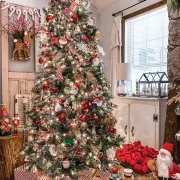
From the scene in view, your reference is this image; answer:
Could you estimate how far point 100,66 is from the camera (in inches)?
111

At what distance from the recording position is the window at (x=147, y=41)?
340cm

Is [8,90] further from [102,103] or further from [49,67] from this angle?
[102,103]

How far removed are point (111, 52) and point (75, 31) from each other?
157 cm

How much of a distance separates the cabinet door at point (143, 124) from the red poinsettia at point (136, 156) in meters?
0.19

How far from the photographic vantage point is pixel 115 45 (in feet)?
13.2

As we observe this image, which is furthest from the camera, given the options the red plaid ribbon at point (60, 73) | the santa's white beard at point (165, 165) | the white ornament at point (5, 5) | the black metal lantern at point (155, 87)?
the white ornament at point (5, 5)

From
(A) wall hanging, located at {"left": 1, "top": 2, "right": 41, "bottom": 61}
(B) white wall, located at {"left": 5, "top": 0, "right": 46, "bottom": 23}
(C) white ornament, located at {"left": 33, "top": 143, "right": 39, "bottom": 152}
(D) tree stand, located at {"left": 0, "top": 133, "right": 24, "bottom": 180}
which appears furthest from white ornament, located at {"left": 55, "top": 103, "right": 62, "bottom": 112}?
(B) white wall, located at {"left": 5, "top": 0, "right": 46, "bottom": 23}

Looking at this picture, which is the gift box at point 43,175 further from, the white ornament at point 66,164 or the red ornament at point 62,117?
the red ornament at point 62,117

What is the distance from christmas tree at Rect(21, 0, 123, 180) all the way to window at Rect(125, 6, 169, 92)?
1.14 meters

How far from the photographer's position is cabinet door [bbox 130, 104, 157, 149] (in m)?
2.95

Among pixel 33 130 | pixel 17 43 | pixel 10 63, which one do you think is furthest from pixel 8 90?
pixel 33 130

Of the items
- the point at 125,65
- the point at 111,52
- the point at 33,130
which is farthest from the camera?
the point at 111,52

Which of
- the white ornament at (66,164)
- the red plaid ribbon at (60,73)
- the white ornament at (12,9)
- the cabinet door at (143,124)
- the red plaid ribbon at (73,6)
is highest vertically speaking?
the white ornament at (12,9)

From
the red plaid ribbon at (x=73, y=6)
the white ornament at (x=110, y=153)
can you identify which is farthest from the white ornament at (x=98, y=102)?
the red plaid ribbon at (x=73, y=6)
